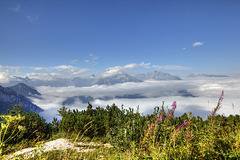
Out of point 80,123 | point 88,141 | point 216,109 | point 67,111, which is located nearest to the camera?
point 216,109

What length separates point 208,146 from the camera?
9.89 ft

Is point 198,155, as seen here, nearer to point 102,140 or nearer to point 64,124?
point 102,140

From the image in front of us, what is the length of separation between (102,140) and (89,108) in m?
4.41

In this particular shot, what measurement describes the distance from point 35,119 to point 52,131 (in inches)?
61.0

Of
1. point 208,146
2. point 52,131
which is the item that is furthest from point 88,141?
point 208,146

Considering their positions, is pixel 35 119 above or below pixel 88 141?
above

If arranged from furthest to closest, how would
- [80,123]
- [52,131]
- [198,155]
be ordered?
[52,131] < [80,123] < [198,155]

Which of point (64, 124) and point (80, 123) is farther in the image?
point (64, 124)

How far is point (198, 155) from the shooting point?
3008 mm

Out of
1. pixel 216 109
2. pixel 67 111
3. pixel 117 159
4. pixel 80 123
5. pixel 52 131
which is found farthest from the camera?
pixel 67 111

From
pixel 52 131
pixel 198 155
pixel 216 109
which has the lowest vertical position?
pixel 52 131

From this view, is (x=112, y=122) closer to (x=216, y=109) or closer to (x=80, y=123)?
(x=80, y=123)

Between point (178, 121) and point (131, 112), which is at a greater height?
point (131, 112)

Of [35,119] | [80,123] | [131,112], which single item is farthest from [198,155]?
[35,119]
